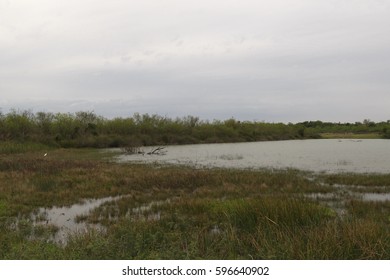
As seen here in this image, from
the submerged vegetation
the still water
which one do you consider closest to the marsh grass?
the submerged vegetation

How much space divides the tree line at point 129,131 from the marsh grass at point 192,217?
38233mm

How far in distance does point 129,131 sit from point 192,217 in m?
68.1

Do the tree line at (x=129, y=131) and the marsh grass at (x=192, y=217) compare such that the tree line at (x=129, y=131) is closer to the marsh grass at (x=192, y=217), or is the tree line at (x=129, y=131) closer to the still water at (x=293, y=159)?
the still water at (x=293, y=159)

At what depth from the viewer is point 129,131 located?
252 ft

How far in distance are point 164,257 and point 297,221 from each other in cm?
445

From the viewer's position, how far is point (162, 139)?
76750 millimetres

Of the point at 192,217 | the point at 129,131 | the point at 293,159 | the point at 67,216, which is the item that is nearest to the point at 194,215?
the point at 192,217

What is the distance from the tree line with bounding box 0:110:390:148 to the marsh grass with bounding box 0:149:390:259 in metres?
38.2

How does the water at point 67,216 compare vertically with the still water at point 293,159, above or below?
below

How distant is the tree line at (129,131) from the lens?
198 feet

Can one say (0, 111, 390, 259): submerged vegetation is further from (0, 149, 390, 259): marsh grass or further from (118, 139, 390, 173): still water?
(118, 139, 390, 173): still water

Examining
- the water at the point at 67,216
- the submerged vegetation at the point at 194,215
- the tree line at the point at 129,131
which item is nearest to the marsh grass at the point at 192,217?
the submerged vegetation at the point at 194,215

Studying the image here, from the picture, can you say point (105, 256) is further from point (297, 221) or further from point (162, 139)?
point (162, 139)

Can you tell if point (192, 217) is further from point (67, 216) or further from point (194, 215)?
point (67, 216)
